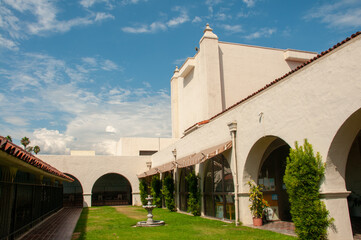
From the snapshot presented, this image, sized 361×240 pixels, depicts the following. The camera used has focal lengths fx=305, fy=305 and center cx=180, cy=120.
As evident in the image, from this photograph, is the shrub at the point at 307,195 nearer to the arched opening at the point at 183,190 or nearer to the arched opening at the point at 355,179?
the arched opening at the point at 355,179

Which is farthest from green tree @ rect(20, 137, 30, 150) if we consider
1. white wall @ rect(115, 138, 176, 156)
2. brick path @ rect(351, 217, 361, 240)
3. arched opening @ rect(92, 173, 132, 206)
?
brick path @ rect(351, 217, 361, 240)

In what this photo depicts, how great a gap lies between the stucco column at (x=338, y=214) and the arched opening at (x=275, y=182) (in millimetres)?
5206

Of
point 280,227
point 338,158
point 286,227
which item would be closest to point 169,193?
point 280,227

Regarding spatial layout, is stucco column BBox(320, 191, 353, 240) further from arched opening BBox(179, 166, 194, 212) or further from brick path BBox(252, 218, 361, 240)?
arched opening BBox(179, 166, 194, 212)

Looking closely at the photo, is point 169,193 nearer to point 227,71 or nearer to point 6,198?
point 227,71

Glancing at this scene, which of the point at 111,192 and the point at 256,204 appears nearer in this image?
the point at 256,204

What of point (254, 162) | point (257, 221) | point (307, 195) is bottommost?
point (257, 221)

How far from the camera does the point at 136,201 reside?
30297 millimetres

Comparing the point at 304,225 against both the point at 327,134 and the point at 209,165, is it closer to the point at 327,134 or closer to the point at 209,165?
the point at 327,134

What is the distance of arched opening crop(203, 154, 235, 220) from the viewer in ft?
45.5

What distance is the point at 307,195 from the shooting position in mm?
8227

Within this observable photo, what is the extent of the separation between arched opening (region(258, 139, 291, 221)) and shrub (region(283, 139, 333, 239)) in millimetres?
4793

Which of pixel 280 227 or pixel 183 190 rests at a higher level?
pixel 183 190

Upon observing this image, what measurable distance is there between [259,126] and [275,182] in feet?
12.4
